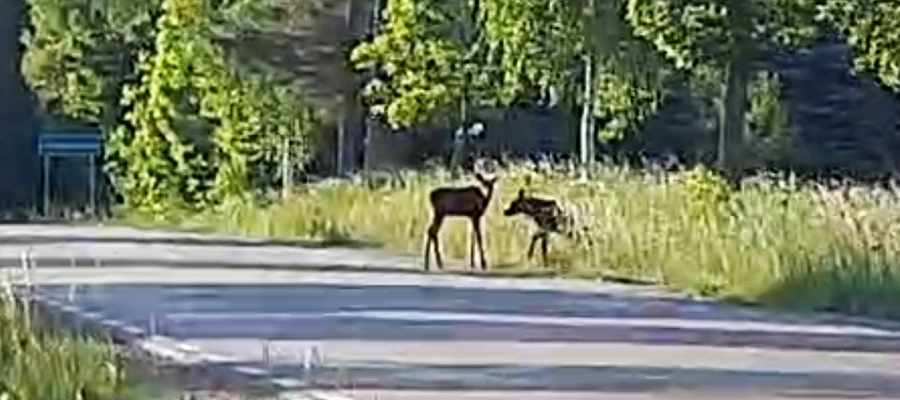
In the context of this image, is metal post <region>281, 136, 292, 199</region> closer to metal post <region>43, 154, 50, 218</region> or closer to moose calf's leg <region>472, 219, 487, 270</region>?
moose calf's leg <region>472, 219, 487, 270</region>

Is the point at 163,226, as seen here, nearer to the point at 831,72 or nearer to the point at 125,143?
the point at 125,143

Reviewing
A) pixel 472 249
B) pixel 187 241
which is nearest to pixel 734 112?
pixel 187 241

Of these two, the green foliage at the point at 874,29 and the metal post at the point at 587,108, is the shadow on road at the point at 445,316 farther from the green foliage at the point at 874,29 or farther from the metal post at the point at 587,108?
the green foliage at the point at 874,29

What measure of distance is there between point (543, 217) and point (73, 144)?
1601 inches

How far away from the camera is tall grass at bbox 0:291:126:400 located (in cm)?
1412

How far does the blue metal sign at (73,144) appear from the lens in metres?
66.7

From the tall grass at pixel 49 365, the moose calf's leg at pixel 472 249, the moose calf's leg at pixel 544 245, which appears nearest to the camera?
the tall grass at pixel 49 365

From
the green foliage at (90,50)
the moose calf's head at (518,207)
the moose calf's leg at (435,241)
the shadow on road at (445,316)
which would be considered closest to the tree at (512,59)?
the moose calf's leg at (435,241)

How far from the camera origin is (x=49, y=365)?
1468cm

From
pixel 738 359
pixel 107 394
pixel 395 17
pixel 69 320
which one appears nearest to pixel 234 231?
pixel 395 17

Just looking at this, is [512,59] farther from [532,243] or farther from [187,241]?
[532,243]

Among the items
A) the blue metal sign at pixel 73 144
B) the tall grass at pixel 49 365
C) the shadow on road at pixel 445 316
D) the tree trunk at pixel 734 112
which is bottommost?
the shadow on road at pixel 445 316

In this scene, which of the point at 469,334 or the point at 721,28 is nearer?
the point at 469,334

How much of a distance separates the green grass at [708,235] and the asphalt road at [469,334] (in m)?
0.97
